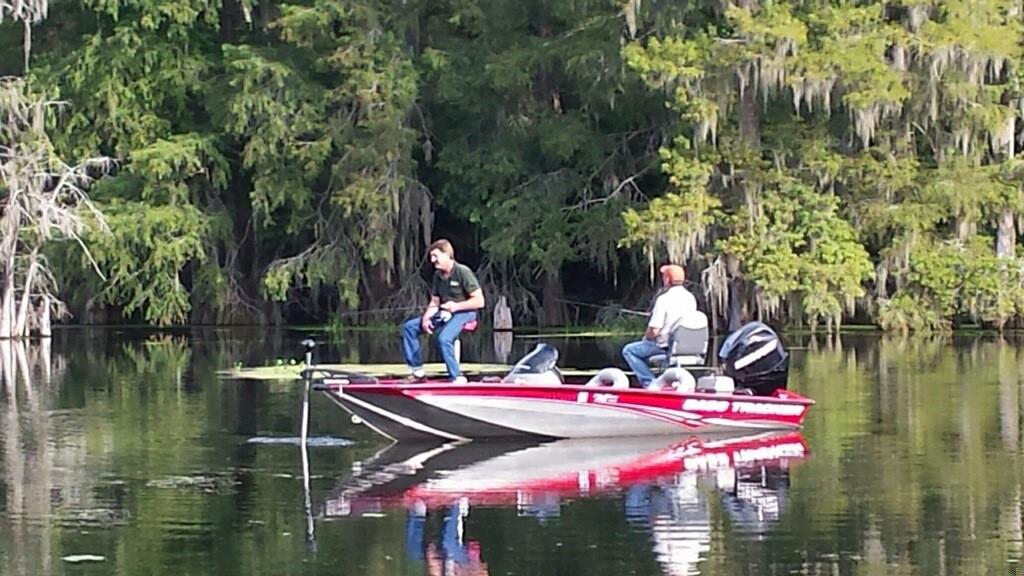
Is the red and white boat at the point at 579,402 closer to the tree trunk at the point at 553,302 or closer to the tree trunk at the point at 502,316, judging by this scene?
the tree trunk at the point at 502,316

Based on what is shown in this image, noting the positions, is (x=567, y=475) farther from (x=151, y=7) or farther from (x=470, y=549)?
(x=151, y=7)

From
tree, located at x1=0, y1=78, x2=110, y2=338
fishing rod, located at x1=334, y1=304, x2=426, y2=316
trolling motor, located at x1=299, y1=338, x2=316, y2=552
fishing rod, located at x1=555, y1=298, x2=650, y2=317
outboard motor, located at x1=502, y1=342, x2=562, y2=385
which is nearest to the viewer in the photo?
trolling motor, located at x1=299, y1=338, x2=316, y2=552

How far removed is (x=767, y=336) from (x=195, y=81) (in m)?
27.1

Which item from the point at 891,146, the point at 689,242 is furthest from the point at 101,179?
the point at 891,146

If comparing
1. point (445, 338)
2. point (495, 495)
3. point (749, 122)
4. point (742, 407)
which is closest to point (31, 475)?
point (495, 495)

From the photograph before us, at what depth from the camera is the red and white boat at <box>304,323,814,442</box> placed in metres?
16.1

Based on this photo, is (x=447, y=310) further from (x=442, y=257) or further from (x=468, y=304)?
(x=442, y=257)

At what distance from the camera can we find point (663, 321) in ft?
57.8

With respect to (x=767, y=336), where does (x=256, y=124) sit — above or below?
above

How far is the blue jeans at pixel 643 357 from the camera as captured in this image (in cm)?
1783

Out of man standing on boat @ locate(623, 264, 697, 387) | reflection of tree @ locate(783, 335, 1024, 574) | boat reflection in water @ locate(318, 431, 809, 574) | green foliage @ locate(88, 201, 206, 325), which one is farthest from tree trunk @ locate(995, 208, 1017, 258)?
boat reflection in water @ locate(318, 431, 809, 574)

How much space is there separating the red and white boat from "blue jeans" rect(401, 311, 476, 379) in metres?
0.35

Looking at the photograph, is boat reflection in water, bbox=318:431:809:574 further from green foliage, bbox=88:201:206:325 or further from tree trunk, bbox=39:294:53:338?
green foliage, bbox=88:201:206:325

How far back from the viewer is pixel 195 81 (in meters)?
42.4
